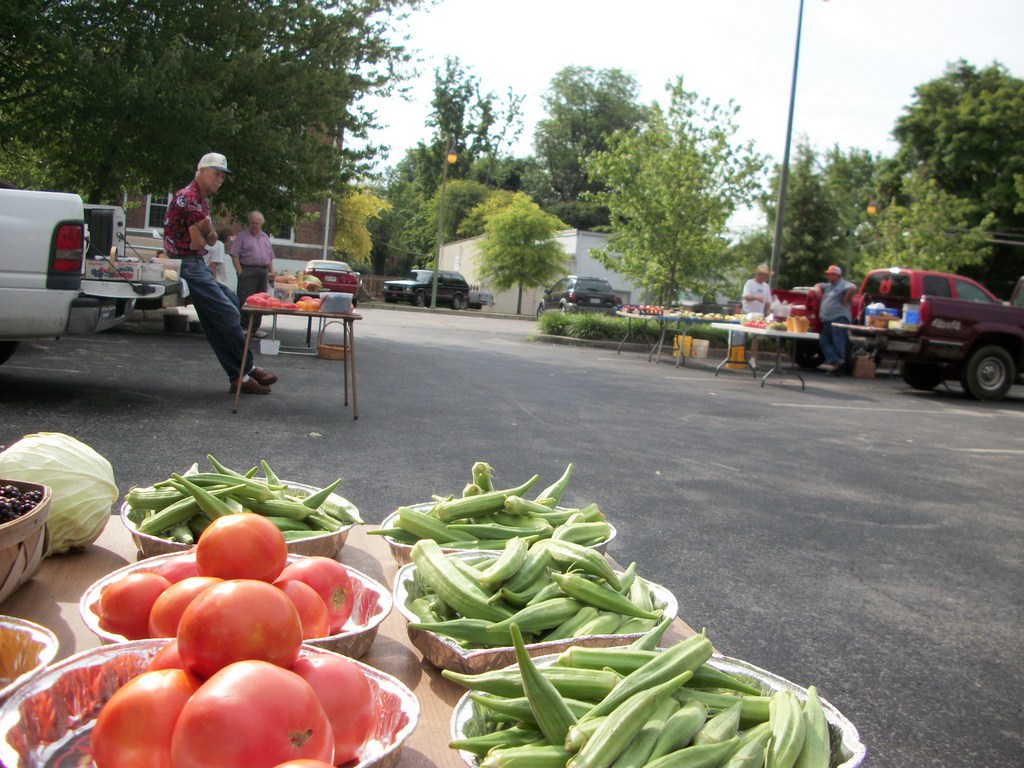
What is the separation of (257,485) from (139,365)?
9756 mm

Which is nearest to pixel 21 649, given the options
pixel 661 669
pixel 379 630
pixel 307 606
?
pixel 307 606

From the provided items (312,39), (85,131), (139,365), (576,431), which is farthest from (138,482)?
(312,39)

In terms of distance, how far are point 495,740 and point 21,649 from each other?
0.75m

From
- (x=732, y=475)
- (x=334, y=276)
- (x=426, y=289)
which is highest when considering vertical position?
(x=426, y=289)

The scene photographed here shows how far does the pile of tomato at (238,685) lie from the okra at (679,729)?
396mm

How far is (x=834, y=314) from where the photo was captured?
19.4 m

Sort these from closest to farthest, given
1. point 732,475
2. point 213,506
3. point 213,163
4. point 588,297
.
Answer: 1. point 213,506
2. point 732,475
3. point 213,163
4. point 588,297

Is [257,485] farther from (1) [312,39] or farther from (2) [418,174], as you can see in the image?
(2) [418,174]

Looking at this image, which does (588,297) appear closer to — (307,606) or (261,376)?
(261,376)

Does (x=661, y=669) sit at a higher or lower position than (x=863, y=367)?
lower

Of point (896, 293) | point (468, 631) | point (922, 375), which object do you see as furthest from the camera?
point (896, 293)

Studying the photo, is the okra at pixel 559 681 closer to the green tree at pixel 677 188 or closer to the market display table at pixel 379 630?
the market display table at pixel 379 630

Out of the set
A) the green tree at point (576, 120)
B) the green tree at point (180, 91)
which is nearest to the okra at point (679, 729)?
the green tree at point (180, 91)

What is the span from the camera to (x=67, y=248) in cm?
746
